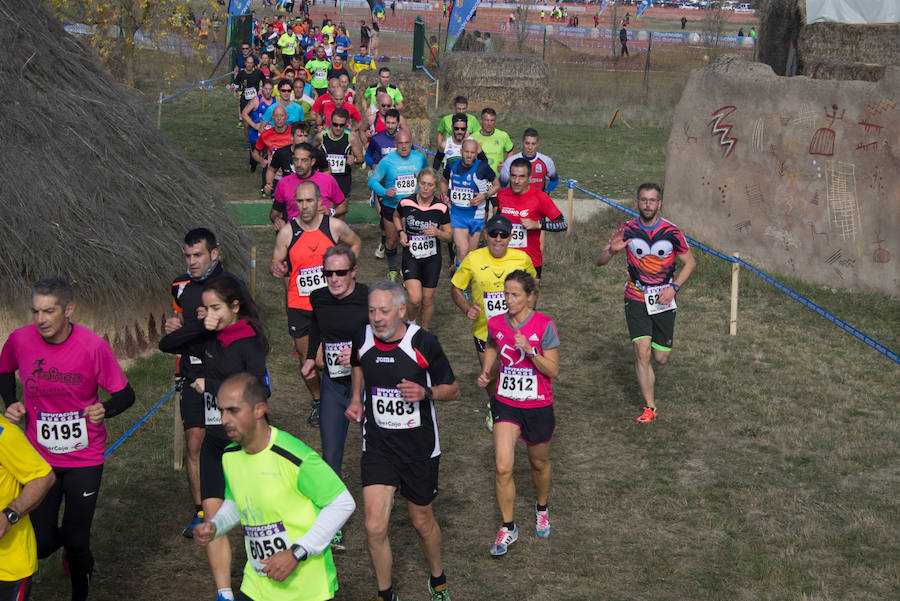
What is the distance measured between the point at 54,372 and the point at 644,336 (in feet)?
17.5

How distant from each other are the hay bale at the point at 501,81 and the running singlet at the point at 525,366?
24.0 metres

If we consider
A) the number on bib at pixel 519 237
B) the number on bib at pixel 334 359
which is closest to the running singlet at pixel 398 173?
the number on bib at pixel 519 237

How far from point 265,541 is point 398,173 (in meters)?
8.24

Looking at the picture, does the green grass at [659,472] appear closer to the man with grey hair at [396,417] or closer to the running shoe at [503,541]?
the running shoe at [503,541]

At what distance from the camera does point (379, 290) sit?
5.99 meters

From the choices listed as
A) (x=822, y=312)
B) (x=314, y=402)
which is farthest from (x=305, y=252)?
(x=822, y=312)

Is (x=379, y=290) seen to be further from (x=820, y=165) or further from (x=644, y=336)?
(x=820, y=165)

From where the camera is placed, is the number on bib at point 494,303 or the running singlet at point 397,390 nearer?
the running singlet at point 397,390

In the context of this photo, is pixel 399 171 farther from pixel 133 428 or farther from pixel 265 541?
pixel 265 541

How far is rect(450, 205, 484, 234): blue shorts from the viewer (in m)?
12.6

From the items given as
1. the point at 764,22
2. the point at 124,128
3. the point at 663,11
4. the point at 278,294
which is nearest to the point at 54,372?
the point at 124,128

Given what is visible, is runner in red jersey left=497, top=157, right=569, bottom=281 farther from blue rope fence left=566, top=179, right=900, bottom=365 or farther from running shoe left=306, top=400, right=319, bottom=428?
running shoe left=306, top=400, right=319, bottom=428

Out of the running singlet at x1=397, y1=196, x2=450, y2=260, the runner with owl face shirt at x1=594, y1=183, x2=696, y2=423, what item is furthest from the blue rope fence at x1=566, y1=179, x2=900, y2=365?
the running singlet at x1=397, y1=196, x2=450, y2=260

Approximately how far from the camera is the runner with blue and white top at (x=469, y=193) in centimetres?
1234
